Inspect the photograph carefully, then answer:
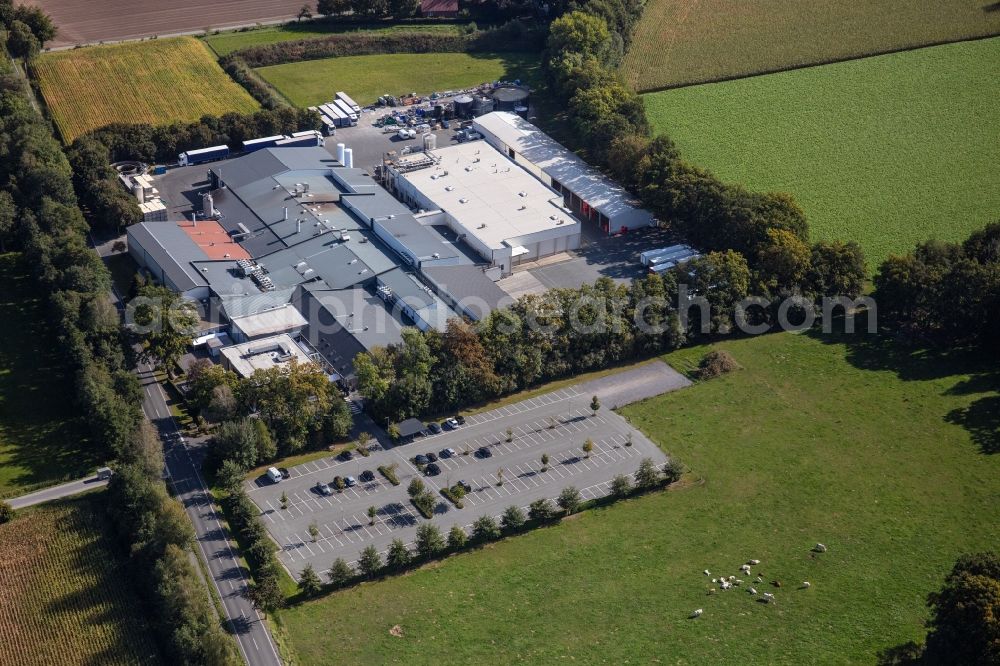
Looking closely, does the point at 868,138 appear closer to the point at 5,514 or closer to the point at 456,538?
the point at 456,538

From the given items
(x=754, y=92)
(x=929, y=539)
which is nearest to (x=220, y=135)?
(x=754, y=92)

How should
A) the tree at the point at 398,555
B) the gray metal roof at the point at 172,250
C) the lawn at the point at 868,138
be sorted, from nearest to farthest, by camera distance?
the tree at the point at 398,555 < the gray metal roof at the point at 172,250 < the lawn at the point at 868,138

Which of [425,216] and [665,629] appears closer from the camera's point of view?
[665,629]

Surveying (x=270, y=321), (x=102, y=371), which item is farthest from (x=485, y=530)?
(x=102, y=371)

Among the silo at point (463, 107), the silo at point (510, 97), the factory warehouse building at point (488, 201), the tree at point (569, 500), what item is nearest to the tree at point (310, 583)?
the tree at point (569, 500)

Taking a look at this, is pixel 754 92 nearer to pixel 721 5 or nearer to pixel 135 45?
pixel 721 5

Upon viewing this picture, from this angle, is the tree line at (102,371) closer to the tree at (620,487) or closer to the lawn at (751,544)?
the lawn at (751,544)
